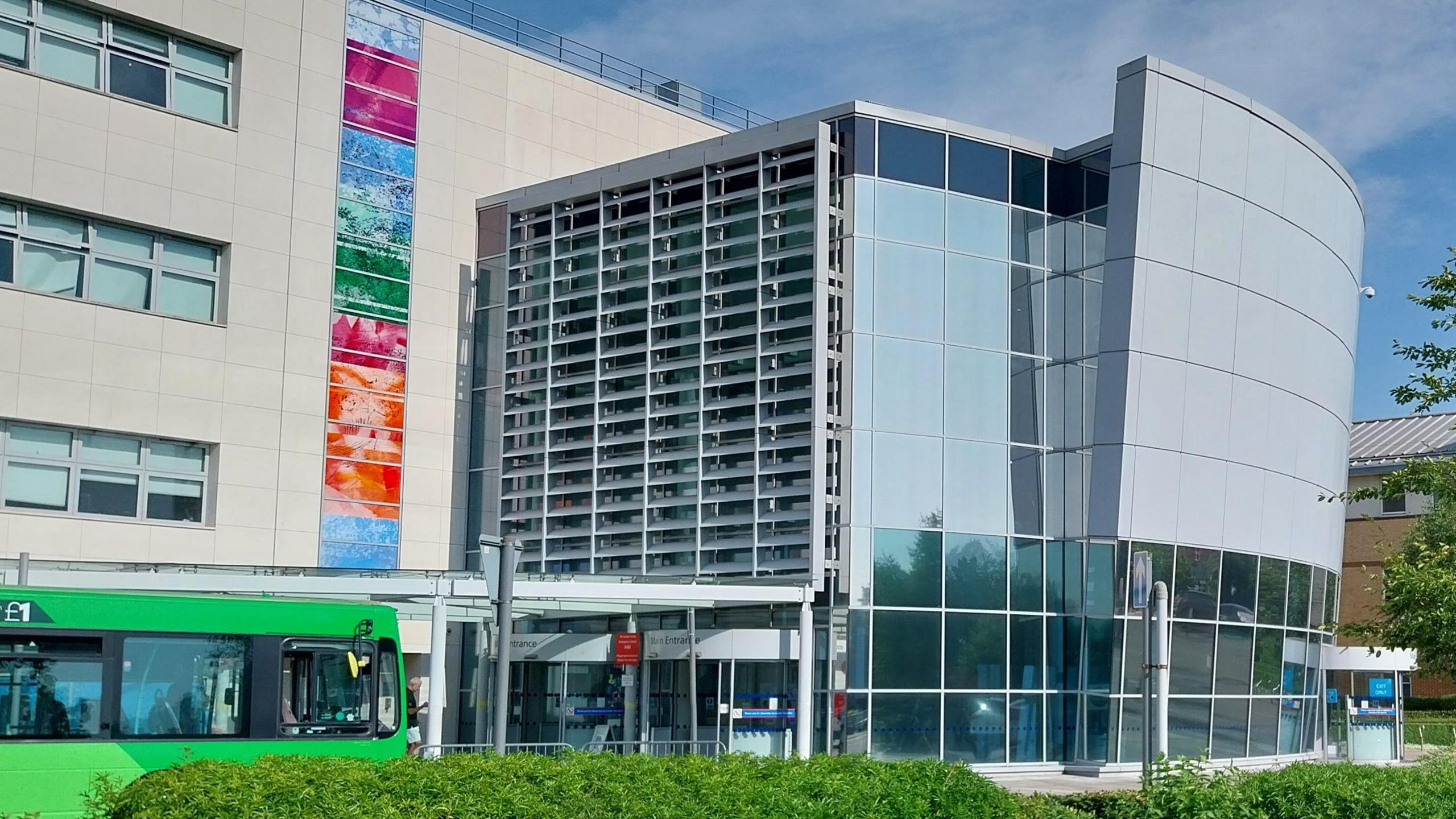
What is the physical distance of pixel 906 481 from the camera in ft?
94.7

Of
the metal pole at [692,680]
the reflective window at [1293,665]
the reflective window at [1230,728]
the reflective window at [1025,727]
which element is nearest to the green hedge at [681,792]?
the metal pole at [692,680]

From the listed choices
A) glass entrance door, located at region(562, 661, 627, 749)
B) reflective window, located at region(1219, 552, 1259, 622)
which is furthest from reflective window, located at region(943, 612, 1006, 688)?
glass entrance door, located at region(562, 661, 627, 749)

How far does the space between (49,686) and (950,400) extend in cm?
1787

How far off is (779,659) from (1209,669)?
994 cm

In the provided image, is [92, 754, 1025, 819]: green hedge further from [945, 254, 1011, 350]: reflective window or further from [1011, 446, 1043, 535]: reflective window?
[945, 254, 1011, 350]: reflective window

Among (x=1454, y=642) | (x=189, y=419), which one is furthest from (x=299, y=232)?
(x=1454, y=642)

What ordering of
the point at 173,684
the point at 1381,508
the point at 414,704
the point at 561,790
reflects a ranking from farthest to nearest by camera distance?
the point at 1381,508
the point at 414,704
the point at 173,684
the point at 561,790

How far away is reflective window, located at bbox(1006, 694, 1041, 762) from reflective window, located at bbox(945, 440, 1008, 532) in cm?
330

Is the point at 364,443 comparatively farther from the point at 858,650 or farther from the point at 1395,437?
the point at 1395,437

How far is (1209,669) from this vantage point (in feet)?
104

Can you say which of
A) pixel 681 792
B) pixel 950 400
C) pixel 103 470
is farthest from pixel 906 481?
pixel 681 792

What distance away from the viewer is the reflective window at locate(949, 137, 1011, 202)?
99.6 ft

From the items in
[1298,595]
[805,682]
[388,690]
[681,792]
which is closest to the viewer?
[681,792]

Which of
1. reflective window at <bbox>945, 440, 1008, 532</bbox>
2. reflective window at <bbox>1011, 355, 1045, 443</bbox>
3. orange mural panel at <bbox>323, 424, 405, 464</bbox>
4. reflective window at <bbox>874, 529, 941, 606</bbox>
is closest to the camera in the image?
reflective window at <bbox>874, 529, 941, 606</bbox>
